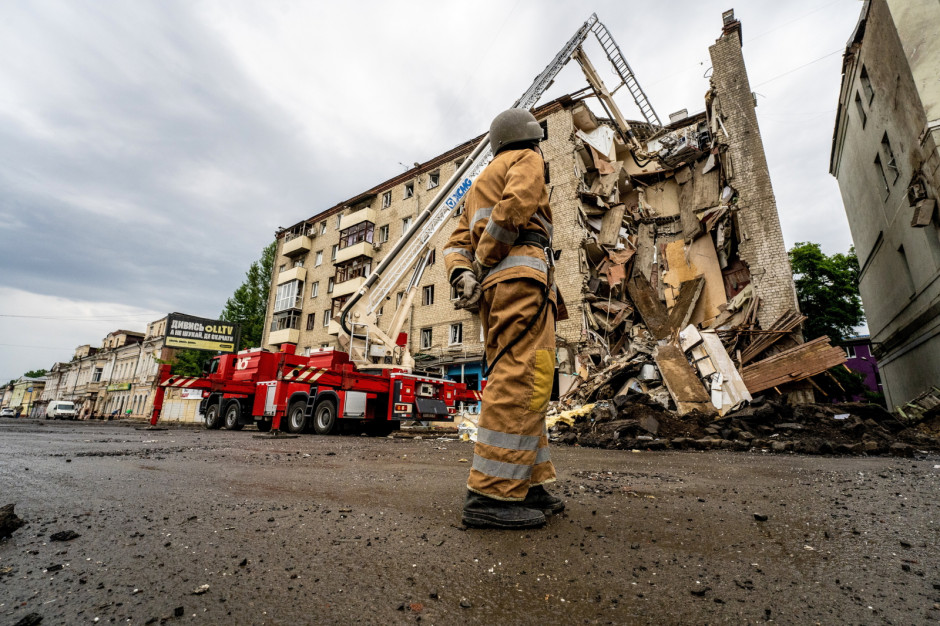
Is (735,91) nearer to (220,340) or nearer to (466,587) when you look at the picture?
(466,587)

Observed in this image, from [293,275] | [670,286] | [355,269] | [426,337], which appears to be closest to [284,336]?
[293,275]

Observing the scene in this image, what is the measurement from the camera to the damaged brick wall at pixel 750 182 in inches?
542

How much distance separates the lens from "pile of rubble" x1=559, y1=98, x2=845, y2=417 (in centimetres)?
976

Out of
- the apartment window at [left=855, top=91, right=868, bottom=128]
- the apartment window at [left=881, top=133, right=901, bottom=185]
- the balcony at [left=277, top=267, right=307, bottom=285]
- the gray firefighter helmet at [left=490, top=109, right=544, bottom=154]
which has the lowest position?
the gray firefighter helmet at [left=490, top=109, right=544, bottom=154]

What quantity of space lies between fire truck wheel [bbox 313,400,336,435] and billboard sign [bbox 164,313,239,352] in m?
27.9

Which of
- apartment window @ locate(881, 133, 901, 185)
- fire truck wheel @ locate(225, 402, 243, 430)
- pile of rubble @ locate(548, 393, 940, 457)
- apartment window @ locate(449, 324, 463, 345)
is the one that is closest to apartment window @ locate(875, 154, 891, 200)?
apartment window @ locate(881, 133, 901, 185)

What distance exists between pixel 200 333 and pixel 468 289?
128ft

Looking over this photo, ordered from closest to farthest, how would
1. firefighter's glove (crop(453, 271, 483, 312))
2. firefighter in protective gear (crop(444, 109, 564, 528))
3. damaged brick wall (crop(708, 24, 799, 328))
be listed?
firefighter in protective gear (crop(444, 109, 564, 528)) < firefighter's glove (crop(453, 271, 483, 312)) < damaged brick wall (crop(708, 24, 799, 328))

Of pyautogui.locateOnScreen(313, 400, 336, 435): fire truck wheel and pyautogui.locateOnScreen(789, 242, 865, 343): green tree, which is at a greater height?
pyautogui.locateOnScreen(789, 242, 865, 343): green tree

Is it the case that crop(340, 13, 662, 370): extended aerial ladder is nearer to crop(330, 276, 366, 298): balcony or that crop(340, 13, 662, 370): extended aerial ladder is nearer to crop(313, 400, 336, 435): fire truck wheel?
crop(313, 400, 336, 435): fire truck wheel

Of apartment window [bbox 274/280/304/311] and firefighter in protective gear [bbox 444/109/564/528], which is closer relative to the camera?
firefighter in protective gear [bbox 444/109/564/528]

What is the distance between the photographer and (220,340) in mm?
34875

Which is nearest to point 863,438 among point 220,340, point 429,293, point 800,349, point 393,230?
point 800,349

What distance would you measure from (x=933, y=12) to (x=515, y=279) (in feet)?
37.6
